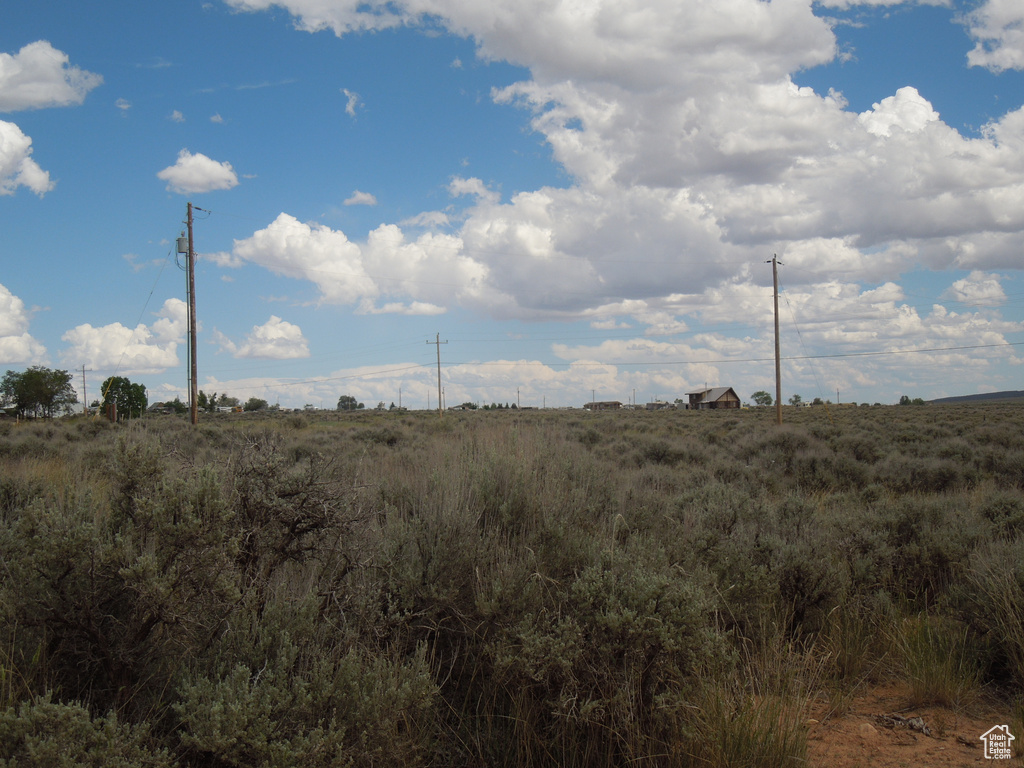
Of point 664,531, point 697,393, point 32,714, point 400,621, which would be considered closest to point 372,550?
point 400,621

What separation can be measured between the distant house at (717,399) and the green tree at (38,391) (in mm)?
82687

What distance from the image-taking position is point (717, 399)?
99312mm

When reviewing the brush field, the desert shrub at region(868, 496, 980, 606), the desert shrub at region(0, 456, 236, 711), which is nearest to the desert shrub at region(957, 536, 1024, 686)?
the brush field

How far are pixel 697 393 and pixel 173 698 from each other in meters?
120

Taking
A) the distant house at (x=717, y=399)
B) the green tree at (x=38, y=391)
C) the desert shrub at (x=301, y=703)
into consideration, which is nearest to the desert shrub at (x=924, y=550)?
the desert shrub at (x=301, y=703)

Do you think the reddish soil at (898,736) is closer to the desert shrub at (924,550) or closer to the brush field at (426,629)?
the brush field at (426,629)

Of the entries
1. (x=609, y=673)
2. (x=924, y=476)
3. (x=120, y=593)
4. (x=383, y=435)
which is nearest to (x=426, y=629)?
(x=609, y=673)

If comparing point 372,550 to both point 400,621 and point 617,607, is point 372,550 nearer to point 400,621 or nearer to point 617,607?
point 400,621

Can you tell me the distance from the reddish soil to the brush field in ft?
0.31

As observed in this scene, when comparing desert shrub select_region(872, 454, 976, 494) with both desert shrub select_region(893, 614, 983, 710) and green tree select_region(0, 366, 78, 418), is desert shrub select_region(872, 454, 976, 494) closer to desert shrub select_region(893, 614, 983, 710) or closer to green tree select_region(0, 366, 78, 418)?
desert shrub select_region(893, 614, 983, 710)

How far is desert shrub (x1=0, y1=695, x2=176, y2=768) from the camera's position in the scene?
8.25 ft

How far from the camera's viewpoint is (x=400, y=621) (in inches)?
165

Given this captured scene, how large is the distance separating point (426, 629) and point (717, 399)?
101 m

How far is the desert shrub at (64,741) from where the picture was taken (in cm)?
251
